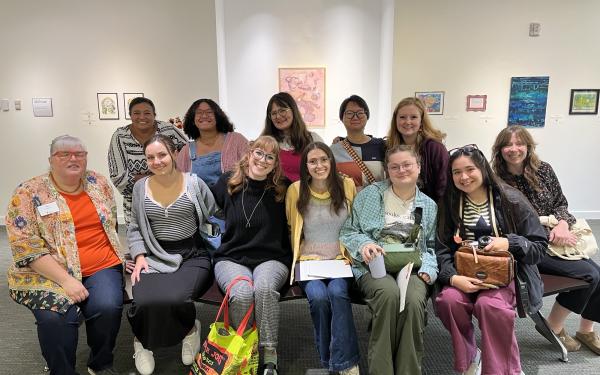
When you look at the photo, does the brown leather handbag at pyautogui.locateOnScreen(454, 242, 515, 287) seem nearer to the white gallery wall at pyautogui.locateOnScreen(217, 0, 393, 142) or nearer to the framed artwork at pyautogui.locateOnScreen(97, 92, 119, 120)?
the white gallery wall at pyautogui.locateOnScreen(217, 0, 393, 142)

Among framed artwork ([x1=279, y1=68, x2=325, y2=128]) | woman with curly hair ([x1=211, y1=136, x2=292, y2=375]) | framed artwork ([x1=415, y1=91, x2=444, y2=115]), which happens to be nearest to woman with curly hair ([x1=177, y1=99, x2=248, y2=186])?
woman with curly hair ([x1=211, y1=136, x2=292, y2=375])

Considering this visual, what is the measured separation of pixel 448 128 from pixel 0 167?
6.45m

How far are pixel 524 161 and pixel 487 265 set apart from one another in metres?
1.01

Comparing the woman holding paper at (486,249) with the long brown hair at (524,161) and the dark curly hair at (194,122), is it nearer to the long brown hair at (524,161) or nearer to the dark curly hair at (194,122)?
the long brown hair at (524,161)

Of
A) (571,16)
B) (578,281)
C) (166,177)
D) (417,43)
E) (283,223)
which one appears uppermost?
(571,16)

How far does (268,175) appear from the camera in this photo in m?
2.52

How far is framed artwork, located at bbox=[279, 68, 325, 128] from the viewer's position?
5.32 m

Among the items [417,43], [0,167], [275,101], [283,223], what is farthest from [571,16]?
[0,167]

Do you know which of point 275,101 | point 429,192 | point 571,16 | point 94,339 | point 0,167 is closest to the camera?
point 94,339

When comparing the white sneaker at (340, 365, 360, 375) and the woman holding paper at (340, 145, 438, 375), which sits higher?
the woman holding paper at (340, 145, 438, 375)

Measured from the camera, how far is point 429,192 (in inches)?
108

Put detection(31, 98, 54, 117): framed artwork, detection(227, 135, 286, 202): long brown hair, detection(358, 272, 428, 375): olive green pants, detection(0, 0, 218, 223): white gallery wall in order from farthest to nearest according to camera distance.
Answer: detection(31, 98, 54, 117): framed artwork → detection(0, 0, 218, 223): white gallery wall → detection(227, 135, 286, 202): long brown hair → detection(358, 272, 428, 375): olive green pants

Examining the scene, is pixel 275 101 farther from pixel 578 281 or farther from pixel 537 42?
pixel 537 42

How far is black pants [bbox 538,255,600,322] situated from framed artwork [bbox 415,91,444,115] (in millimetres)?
3265
